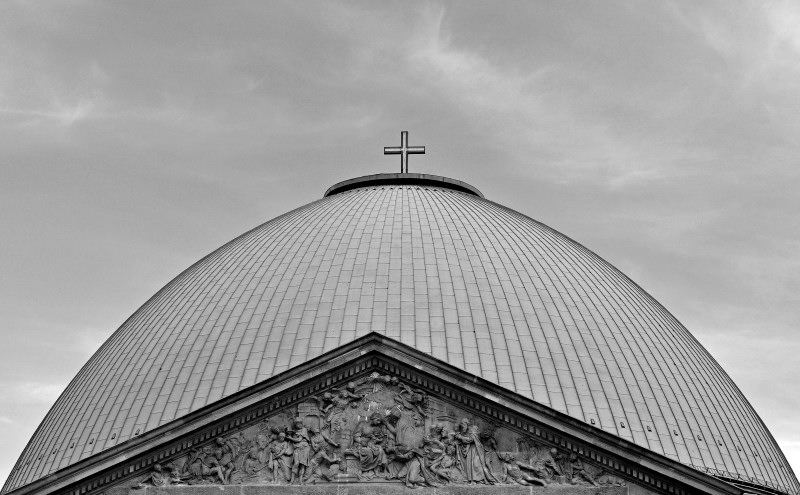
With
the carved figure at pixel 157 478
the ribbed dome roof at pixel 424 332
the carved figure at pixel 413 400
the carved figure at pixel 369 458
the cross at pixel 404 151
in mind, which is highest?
the cross at pixel 404 151

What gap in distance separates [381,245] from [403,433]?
875 centimetres

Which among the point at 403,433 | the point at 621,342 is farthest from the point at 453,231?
the point at 403,433

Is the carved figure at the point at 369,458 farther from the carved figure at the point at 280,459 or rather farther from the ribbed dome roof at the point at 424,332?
the ribbed dome roof at the point at 424,332

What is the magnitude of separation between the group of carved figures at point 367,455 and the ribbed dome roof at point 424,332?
380 centimetres

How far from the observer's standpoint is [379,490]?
24.3 meters

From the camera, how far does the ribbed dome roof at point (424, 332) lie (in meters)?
29.3

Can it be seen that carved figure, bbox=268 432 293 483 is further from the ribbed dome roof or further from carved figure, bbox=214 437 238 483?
the ribbed dome roof

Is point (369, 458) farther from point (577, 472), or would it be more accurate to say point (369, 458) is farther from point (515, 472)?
point (577, 472)

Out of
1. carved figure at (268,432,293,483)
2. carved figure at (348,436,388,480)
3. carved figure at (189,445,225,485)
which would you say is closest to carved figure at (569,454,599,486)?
carved figure at (348,436,388,480)

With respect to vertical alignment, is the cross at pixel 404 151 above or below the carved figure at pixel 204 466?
above

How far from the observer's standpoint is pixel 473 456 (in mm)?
24500

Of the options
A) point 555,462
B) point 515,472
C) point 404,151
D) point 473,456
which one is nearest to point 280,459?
point 473,456

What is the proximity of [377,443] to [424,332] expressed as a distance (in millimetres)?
5270

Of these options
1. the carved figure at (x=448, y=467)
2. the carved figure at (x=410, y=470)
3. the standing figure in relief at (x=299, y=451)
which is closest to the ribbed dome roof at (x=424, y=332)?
the carved figure at (x=448, y=467)
